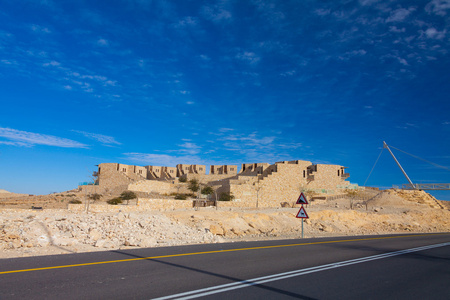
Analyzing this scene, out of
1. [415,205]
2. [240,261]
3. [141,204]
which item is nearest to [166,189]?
[141,204]

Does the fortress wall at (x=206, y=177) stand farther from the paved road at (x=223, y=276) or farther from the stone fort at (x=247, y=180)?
the paved road at (x=223, y=276)

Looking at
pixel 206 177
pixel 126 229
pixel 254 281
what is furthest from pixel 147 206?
pixel 206 177

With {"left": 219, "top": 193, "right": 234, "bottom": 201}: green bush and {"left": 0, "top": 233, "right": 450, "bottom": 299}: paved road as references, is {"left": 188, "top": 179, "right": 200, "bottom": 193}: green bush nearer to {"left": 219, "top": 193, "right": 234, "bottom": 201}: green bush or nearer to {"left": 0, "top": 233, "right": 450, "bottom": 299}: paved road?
{"left": 219, "top": 193, "right": 234, "bottom": 201}: green bush

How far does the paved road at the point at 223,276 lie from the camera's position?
5.72 metres

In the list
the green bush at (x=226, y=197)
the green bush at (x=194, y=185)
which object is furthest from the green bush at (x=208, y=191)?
the green bush at (x=226, y=197)

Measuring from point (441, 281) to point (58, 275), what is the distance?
870 cm

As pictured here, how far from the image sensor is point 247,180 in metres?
64.6

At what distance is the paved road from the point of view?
5.72 metres

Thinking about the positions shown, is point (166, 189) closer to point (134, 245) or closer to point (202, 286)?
point (134, 245)

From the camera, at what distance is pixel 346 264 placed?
8.89 m

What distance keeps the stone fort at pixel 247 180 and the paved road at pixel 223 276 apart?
139ft

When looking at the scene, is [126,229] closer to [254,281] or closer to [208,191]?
[254,281]

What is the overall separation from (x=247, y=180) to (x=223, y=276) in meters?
57.8

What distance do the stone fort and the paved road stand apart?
4226cm
